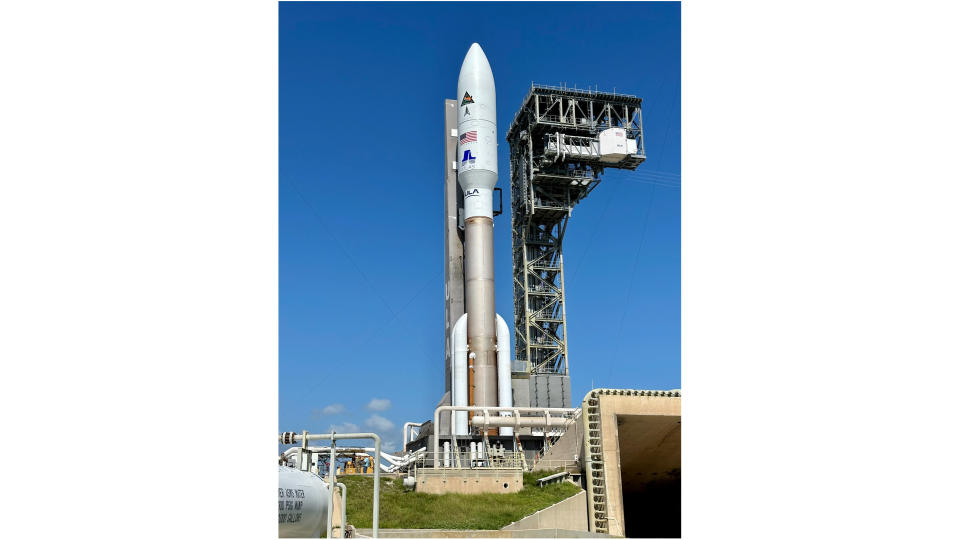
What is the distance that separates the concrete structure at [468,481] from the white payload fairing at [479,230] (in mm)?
6431

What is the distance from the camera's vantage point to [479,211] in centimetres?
3984

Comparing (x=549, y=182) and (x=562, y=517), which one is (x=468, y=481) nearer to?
(x=562, y=517)

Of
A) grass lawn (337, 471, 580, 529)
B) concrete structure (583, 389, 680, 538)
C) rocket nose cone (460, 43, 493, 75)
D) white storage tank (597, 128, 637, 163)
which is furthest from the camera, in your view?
white storage tank (597, 128, 637, 163)

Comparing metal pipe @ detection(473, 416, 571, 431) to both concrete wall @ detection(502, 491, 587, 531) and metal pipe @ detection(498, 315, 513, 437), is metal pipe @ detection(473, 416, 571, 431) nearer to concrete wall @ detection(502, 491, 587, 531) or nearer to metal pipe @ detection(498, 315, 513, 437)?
metal pipe @ detection(498, 315, 513, 437)

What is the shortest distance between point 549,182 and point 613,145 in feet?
16.0

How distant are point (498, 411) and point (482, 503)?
8.49m

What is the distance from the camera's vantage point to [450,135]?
46000mm

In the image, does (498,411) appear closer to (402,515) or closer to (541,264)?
(402,515)

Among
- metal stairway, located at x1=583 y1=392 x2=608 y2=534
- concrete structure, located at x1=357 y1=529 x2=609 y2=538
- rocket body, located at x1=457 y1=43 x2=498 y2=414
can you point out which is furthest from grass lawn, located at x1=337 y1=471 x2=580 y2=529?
rocket body, located at x1=457 y1=43 x2=498 y2=414

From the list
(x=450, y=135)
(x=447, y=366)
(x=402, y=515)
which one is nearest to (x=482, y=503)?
(x=402, y=515)

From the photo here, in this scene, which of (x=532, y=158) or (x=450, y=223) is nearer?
(x=450, y=223)

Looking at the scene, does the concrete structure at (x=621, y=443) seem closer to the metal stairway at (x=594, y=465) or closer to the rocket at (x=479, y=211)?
the metal stairway at (x=594, y=465)

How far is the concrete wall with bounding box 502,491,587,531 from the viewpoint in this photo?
26953 millimetres

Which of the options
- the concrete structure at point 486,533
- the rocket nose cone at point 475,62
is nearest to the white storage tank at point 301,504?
the concrete structure at point 486,533
